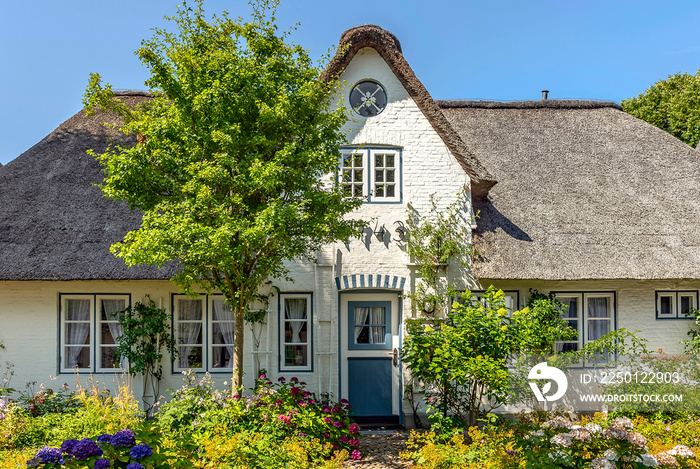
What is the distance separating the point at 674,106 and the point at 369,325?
696 inches

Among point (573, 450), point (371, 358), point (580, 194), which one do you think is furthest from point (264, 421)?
point (580, 194)

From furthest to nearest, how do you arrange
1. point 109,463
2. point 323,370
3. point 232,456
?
point 323,370, point 232,456, point 109,463

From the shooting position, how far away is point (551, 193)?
10297mm

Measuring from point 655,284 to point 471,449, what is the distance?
6277 millimetres

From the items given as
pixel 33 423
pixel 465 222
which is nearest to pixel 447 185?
pixel 465 222

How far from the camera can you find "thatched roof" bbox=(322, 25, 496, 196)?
351 inches

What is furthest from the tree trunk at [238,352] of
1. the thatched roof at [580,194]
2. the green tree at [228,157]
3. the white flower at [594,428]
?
the white flower at [594,428]

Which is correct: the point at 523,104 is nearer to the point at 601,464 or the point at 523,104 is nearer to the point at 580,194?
the point at 580,194

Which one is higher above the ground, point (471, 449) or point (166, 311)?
point (166, 311)

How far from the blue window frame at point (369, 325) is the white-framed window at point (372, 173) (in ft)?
6.47

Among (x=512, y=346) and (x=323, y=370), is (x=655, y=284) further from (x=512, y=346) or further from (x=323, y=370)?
(x=323, y=370)

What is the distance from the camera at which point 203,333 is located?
930 cm

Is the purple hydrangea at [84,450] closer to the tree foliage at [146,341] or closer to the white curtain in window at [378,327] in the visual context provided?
the tree foliage at [146,341]

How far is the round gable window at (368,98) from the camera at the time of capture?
923 cm
